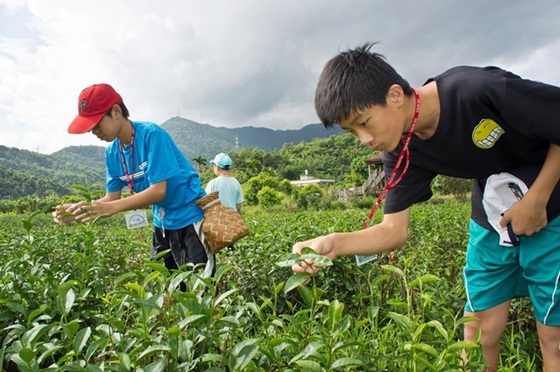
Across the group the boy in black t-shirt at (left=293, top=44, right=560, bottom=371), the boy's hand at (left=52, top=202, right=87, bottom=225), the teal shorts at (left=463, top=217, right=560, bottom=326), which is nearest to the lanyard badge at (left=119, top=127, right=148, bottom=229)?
the boy's hand at (left=52, top=202, right=87, bottom=225)

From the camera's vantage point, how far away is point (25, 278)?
140 centimetres

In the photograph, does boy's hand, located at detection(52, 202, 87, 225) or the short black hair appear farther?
boy's hand, located at detection(52, 202, 87, 225)

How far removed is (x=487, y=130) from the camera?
1.45 meters

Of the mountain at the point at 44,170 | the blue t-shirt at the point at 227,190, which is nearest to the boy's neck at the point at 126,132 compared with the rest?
the blue t-shirt at the point at 227,190

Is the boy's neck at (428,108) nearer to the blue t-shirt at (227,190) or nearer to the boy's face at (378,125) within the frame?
the boy's face at (378,125)

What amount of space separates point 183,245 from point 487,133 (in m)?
1.68

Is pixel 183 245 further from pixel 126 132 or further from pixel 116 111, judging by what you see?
pixel 116 111

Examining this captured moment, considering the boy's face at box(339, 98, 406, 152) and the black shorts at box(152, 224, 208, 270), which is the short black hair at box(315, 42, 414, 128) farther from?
the black shorts at box(152, 224, 208, 270)

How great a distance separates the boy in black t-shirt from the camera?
52.2 inches

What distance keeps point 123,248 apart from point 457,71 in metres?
2.41

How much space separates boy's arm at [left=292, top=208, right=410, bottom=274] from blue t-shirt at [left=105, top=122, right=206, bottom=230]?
1123 millimetres

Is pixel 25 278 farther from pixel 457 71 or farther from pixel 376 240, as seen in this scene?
pixel 457 71

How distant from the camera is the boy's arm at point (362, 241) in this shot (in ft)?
4.09

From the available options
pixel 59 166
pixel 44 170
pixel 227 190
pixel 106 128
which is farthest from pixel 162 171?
pixel 59 166
